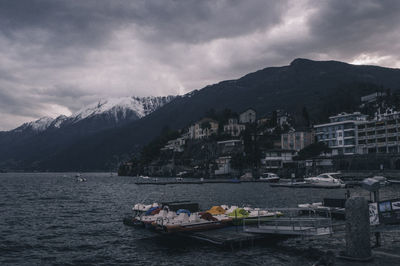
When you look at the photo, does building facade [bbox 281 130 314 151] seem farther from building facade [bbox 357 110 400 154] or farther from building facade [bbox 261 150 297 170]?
building facade [bbox 357 110 400 154]

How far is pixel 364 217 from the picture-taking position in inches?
651

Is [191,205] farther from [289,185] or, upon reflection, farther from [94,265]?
[289,185]

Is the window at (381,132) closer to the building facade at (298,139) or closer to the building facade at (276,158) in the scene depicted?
the building facade at (298,139)

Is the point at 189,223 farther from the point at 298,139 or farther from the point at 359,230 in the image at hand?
the point at 298,139

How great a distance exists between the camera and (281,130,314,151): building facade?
532 ft

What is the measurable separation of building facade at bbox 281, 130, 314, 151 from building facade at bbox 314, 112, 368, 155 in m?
6.59

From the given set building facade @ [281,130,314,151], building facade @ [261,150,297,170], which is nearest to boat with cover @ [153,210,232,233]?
building facade @ [261,150,297,170]

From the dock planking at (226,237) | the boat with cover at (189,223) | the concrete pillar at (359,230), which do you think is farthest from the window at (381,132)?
the concrete pillar at (359,230)

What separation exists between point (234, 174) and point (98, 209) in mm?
115926

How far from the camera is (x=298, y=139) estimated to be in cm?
16350

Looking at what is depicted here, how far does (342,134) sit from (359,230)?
138 meters

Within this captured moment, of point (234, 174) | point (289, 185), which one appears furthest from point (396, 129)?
point (234, 174)

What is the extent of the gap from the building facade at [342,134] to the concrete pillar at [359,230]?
134522mm

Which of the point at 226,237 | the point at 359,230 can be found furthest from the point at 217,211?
the point at 359,230
